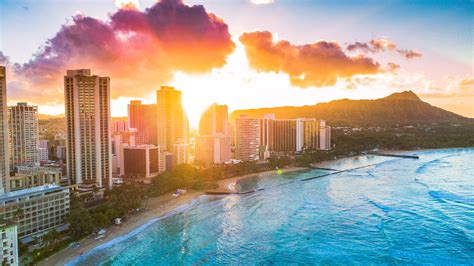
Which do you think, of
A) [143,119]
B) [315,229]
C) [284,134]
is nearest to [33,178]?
[315,229]

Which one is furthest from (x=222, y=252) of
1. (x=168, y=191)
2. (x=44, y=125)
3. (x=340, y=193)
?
(x=44, y=125)

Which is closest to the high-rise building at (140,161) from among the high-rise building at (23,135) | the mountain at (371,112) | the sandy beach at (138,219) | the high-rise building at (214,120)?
the sandy beach at (138,219)

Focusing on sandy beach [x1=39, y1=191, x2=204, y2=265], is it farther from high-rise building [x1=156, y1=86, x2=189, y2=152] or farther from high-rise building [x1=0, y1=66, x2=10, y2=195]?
high-rise building [x1=156, y1=86, x2=189, y2=152]

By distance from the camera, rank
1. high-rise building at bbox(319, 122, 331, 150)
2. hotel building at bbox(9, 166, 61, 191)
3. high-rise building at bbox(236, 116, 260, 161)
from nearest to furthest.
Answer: hotel building at bbox(9, 166, 61, 191) < high-rise building at bbox(236, 116, 260, 161) < high-rise building at bbox(319, 122, 331, 150)

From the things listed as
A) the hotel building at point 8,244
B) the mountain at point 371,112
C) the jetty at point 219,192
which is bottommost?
the jetty at point 219,192

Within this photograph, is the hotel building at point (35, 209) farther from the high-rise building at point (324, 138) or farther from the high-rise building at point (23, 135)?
the high-rise building at point (324, 138)

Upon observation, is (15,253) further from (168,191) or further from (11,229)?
(168,191)

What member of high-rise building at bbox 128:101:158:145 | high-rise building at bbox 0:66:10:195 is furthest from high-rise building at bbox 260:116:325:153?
high-rise building at bbox 0:66:10:195
